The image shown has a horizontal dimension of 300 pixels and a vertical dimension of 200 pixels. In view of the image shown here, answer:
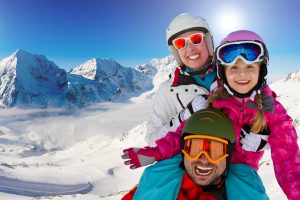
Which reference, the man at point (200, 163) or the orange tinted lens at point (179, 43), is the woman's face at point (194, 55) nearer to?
the orange tinted lens at point (179, 43)

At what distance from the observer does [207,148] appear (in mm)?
3830

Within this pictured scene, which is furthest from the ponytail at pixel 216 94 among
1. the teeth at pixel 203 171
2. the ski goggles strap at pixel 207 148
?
the teeth at pixel 203 171

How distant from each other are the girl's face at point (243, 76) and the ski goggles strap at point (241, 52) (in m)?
0.07

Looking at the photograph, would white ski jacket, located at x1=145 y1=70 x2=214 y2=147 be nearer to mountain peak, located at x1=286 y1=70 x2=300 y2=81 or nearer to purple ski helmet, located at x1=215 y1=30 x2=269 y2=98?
purple ski helmet, located at x1=215 y1=30 x2=269 y2=98

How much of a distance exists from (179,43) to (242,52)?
5.46ft

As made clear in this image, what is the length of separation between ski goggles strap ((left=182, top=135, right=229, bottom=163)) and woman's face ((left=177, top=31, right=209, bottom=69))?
2.07m

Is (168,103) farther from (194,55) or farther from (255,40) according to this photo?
(255,40)

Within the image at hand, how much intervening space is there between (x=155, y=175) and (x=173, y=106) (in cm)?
217

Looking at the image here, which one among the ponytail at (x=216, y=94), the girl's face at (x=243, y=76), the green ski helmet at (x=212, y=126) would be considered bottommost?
the green ski helmet at (x=212, y=126)

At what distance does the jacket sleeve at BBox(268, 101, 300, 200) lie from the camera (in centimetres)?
382

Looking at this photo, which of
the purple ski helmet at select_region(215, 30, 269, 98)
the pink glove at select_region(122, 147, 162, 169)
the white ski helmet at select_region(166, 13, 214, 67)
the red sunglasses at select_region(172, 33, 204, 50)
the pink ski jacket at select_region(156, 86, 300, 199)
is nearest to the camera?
the pink ski jacket at select_region(156, 86, 300, 199)

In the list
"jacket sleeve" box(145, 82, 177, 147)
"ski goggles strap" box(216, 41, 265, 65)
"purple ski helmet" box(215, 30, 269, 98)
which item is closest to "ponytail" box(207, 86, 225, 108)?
"purple ski helmet" box(215, 30, 269, 98)

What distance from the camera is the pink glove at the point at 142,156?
4.93 m

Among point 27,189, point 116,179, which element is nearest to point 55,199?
point 27,189
